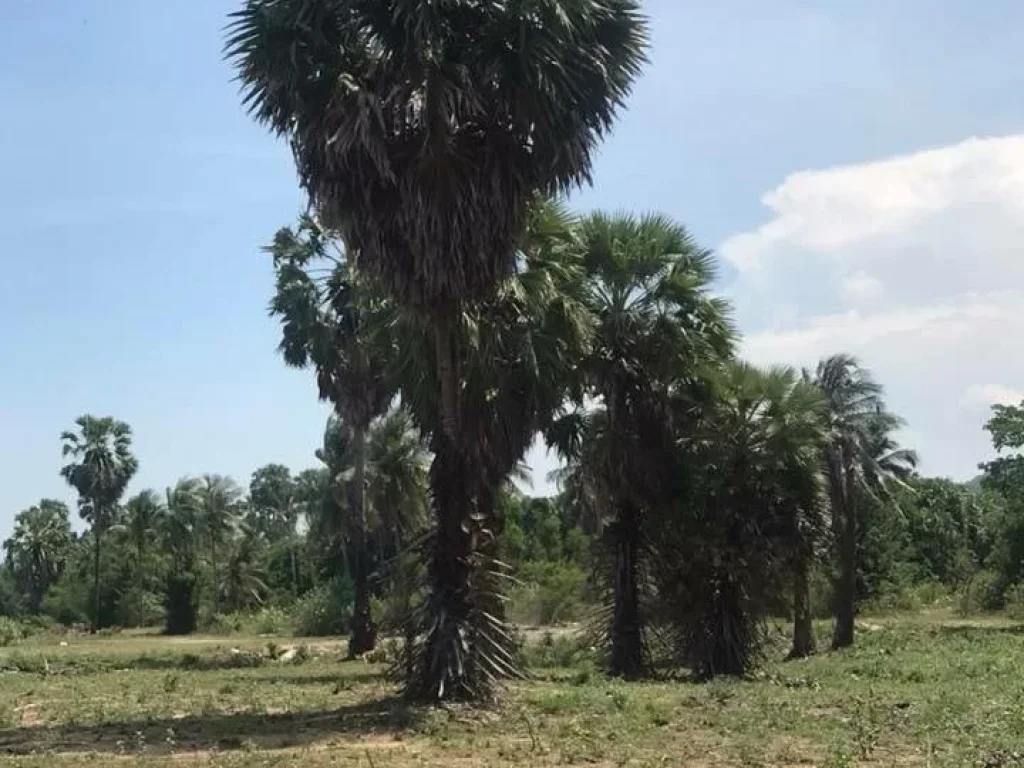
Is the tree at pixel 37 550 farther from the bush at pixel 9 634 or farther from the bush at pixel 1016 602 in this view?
the bush at pixel 1016 602

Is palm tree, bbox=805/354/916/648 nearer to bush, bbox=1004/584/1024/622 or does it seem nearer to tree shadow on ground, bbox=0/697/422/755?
bush, bbox=1004/584/1024/622

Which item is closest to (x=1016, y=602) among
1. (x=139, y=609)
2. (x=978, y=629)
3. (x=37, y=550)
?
(x=978, y=629)

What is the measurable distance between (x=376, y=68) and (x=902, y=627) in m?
32.8

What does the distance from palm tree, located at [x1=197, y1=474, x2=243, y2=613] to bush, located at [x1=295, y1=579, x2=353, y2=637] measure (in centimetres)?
2262

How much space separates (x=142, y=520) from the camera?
6506cm

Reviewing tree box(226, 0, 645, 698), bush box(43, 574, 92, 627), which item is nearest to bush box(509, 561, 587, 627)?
tree box(226, 0, 645, 698)

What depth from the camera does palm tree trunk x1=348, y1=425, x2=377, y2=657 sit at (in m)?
29.3

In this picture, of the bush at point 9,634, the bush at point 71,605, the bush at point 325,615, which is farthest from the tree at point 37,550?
the bush at point 325,615

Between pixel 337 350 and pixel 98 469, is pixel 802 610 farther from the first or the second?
pixel 98 469

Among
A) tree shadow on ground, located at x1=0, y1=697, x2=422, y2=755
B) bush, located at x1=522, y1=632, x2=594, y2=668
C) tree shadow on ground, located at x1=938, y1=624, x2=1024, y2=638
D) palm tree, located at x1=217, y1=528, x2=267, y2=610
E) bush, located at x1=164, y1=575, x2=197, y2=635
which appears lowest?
tree shadow on ground, located at x1=0, y1=697, x2=422, y2=755

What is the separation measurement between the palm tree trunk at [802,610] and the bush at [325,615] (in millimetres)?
16538

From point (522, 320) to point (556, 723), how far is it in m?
5.90

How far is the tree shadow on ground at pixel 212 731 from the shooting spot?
35.8 ft

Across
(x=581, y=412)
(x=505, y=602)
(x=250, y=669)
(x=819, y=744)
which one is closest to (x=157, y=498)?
(x=250, y=669)
